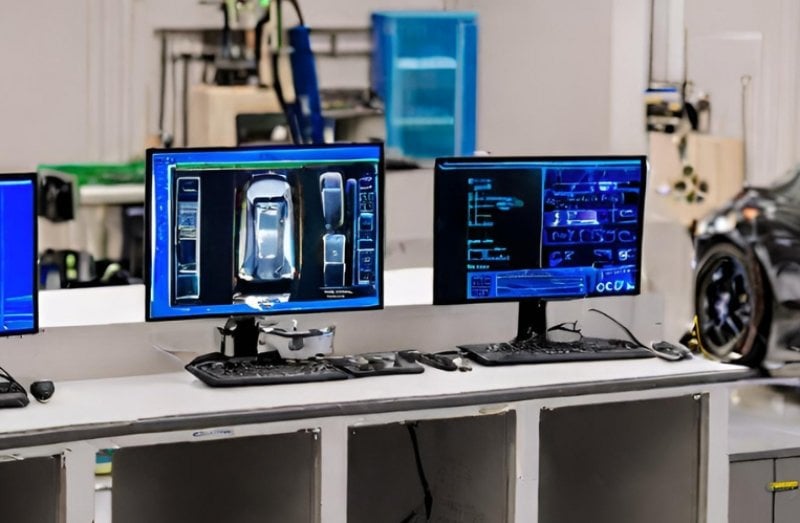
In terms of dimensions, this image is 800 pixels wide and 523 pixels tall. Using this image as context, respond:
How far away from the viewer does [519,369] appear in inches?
117

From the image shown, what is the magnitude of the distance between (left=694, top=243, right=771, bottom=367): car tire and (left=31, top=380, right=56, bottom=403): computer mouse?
236 cm

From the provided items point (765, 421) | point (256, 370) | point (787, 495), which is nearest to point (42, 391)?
point (256, 370)

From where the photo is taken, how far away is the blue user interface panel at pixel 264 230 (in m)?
2.75

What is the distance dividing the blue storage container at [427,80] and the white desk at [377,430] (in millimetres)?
2129

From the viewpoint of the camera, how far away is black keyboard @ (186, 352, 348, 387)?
8.95 feet

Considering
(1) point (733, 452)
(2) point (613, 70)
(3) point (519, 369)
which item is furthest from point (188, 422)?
(2) point (613, 70)

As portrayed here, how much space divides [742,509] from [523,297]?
741 millimetres

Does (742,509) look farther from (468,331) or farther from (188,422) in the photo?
(188,422)

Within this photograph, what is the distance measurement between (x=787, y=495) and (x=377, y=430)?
1002mm

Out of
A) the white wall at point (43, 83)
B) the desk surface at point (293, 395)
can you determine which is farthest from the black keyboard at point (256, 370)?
the white wall at point (43, 83)

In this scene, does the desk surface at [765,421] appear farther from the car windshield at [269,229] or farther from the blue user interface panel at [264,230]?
the car windshield at [269,229]

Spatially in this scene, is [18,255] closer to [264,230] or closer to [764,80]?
[264,230]

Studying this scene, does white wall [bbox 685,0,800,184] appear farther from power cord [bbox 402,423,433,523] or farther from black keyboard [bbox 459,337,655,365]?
power cord [bbox 402,423,433,523]

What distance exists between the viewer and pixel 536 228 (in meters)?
3.08
